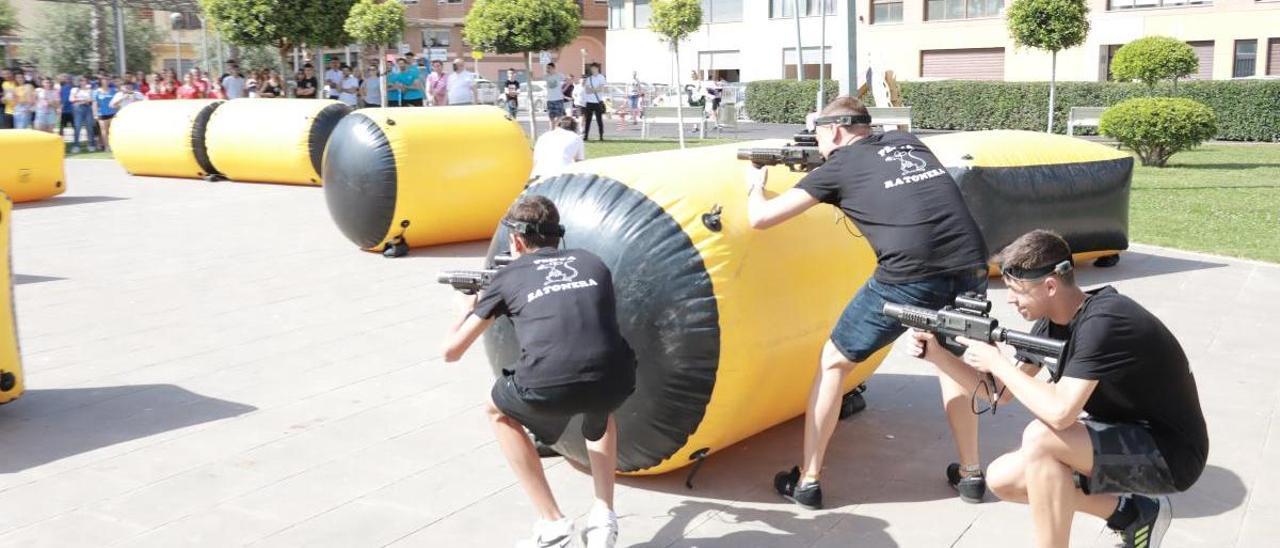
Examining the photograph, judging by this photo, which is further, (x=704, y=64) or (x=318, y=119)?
(x=704, y=64)

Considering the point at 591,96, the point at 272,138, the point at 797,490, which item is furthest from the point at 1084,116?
the point at 797,490

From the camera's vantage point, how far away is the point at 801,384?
5680 mm

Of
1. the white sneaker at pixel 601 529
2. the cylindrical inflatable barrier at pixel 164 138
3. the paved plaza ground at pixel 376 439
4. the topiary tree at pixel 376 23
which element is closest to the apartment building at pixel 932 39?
the topiary tree at pixel 376 23

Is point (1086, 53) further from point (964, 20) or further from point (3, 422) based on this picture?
point (3, 422)

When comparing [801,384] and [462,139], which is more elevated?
[462,139]

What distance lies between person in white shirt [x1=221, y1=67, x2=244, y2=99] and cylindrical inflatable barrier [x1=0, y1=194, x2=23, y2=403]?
1970 centimetres

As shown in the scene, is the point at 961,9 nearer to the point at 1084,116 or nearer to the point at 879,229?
the point at 1084,116

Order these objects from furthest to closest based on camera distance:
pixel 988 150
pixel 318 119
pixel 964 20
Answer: pixel 964 20, pixel 318 119, pixel 988 150

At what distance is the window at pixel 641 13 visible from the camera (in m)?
54.4

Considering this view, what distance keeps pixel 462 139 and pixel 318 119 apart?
5.57 metres

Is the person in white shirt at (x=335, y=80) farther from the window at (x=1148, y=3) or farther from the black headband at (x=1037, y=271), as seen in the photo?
the window at (x=1148, y=3)

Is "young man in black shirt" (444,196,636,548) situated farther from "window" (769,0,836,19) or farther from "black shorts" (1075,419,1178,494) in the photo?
"window" (769,0,836,19)

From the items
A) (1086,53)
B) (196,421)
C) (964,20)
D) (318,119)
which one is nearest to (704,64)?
(964,20)

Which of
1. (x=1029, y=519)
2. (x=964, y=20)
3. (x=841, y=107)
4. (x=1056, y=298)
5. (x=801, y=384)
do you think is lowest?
(x=1029, y=519)
